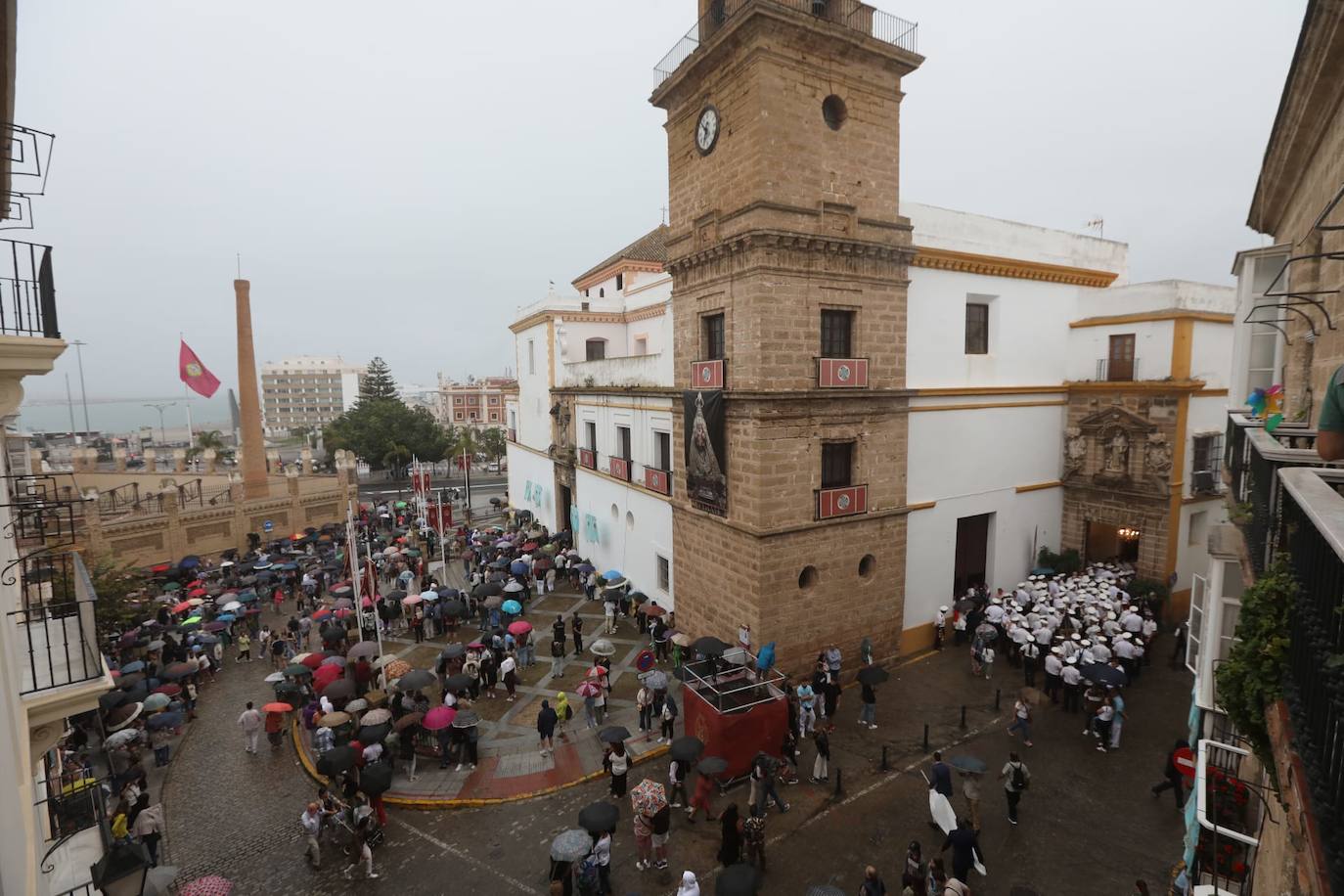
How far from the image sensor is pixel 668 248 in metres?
18.4

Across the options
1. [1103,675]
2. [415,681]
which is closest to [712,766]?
[415,681]

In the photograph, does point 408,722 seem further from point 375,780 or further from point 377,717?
point 375,780

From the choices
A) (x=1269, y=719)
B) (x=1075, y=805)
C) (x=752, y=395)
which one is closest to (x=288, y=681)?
(x=752, y=395)

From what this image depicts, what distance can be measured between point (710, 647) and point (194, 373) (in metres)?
39.5

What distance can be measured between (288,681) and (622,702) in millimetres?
8471

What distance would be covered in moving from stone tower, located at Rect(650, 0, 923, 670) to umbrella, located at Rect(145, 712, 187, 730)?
12.7 meters

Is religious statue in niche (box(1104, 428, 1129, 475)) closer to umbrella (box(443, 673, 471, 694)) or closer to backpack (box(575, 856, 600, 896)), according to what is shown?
backpack (box(575, 856, 600, 896))

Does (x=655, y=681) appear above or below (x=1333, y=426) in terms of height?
below

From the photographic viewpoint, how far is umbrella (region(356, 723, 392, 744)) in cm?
1307

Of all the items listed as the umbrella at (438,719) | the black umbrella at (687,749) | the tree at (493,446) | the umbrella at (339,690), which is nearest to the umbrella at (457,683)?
the umbrella at (438,719)

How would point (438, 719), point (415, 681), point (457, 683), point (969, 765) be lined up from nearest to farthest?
point (969, 765) < point (438, 719) < point (415, 681) < point (457, 683)

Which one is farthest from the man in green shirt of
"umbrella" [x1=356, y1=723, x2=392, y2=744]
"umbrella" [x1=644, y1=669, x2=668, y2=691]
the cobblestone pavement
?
"umbrella" [x1=356, y1=723, x2=392, y2=744]

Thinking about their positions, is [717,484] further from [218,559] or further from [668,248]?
[218,559]

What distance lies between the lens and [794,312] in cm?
1548
